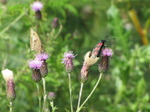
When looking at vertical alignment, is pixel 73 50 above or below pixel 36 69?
above

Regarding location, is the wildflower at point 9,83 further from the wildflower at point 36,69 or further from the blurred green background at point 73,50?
the blurred green background at point 73,50

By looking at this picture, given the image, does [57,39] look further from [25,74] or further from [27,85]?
[27,85]

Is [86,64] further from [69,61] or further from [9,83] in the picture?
[9,83]

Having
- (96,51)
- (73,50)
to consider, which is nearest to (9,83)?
(96,51)

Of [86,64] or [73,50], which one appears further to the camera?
[73,50]

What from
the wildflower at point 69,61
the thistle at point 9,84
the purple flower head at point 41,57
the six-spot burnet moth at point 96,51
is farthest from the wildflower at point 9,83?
the six-spot burnet moth at point 96,51

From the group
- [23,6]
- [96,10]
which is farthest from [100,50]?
[96,10]

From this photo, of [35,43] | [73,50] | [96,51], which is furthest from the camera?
[73,50]

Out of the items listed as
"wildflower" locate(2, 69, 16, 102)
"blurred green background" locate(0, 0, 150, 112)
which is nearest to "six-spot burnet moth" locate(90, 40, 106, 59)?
"wildflower" locate(2, 69, 16, 102)

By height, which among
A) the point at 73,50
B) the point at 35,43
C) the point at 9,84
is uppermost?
the point at 73,50

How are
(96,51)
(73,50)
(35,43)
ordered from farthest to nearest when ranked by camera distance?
(73,50), (35,43), (96,51)

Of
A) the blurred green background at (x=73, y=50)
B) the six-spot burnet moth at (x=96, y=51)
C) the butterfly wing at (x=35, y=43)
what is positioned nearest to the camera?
the six-spot burnet moth at (x=96, y=51)
